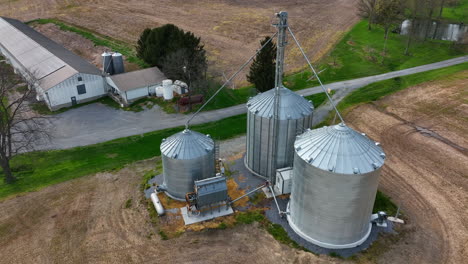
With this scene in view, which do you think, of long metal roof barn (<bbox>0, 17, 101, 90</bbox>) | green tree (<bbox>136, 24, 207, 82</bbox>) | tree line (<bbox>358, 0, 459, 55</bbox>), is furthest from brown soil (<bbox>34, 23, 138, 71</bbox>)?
tree line (<bbox>358, 0, 459, 55</bbox>)

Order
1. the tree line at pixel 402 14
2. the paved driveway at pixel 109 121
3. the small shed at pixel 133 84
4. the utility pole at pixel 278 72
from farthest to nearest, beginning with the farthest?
the tree line at pixel 402 14, the small shed at pixel 133 84, the paved driveway at pixel 109 121, the utility pole at pixel 278 72

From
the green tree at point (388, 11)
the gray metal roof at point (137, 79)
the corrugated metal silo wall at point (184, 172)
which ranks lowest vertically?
the corrugated metal silo wall at point (184, 172)

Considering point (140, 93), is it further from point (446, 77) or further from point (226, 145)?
point (446, 77)

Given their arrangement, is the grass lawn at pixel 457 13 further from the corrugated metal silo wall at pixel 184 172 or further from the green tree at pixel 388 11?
the corrugated metal silo wall at pixel 184 172

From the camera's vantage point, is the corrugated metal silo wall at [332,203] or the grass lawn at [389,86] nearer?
the corrugated metal silo wall at [332,203]

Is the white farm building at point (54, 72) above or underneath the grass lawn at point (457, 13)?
underneath

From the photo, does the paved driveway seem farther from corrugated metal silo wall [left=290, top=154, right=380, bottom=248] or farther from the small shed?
corrugated metal silo wall [left=290, top=154, right=380, bottom=248]

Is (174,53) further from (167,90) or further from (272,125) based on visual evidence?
(272,125)

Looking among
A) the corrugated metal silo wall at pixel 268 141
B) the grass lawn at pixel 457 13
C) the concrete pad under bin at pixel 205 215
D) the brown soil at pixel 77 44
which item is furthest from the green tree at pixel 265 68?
the grass lawn at pixel 457 13
